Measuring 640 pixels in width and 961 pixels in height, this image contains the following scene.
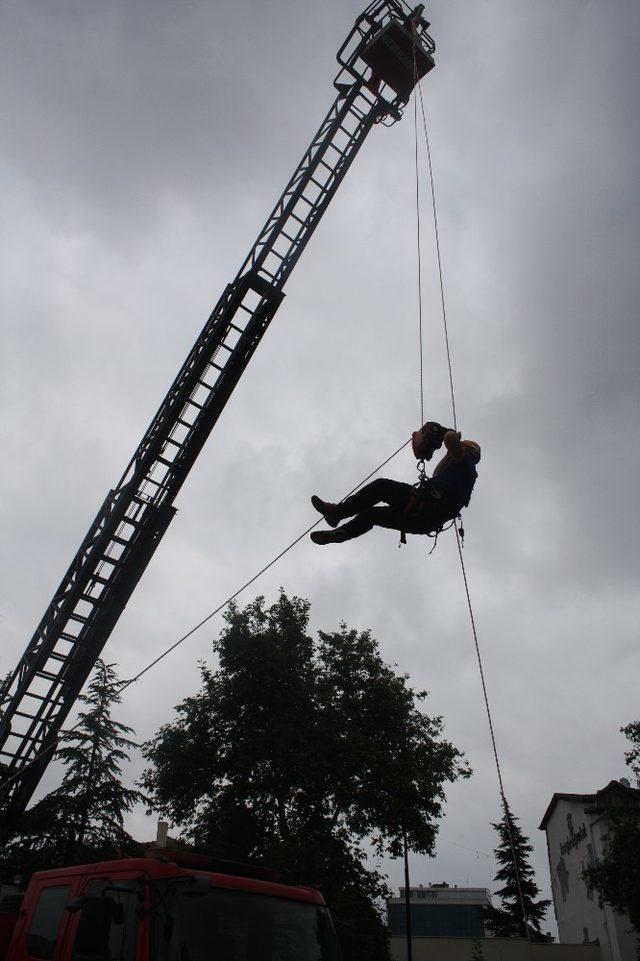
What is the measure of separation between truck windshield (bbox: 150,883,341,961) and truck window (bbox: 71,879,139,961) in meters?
0.18

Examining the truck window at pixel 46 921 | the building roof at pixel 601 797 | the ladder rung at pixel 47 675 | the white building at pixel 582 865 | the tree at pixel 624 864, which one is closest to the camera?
the truck window at pixel 46 921

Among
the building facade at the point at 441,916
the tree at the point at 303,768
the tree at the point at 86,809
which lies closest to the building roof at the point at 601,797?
the tree at the point at 303,768

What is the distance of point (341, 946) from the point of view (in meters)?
5.49

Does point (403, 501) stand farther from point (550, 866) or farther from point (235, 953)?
point (550, 866)

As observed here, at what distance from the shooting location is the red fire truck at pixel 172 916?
450 cm

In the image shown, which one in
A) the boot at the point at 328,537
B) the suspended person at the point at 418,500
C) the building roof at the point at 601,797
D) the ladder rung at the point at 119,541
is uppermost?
the building roof at the point at 601,797

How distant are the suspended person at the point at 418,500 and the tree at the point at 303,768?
656 inches

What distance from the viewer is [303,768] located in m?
21.8

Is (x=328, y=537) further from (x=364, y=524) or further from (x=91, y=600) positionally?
(x=91, y=600)

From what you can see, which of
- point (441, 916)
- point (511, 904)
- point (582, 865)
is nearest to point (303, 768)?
point (582, 865)

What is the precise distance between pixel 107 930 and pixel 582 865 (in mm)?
37854

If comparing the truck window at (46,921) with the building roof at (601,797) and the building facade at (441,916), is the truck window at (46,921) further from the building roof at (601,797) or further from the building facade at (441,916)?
the building facade at (441,916)

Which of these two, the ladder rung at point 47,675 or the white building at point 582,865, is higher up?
the white building at point 582,865

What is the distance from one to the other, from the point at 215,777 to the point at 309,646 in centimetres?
554
